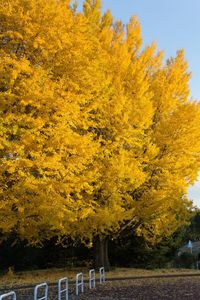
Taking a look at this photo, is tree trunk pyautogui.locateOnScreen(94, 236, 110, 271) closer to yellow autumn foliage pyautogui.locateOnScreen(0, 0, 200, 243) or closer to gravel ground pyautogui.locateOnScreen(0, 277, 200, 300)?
yellow autumn foliage pyautogui.locateOnScreen(0, 0, 200, 243)

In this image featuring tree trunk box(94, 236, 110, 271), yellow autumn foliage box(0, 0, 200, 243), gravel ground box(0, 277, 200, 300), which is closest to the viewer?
gravel ground box(0, 277, 200, 300)

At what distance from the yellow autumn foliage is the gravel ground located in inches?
73.8

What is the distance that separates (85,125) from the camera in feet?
44.8

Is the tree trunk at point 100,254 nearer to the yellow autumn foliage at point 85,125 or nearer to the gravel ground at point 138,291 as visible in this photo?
the yellow autumn foliage at point 85,125

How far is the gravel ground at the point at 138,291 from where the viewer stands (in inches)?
450

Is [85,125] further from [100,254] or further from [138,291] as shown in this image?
[100,254]

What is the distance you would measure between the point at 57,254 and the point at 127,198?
359 inches

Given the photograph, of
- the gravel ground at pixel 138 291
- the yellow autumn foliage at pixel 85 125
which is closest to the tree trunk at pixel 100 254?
the yellow autumn foliage at pixel 85 125

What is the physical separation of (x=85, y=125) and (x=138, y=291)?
4.87m

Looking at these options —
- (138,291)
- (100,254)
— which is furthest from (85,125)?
(100,254)

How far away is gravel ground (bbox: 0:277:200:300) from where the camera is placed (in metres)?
11.4

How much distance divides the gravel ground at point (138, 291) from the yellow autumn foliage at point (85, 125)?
187cm

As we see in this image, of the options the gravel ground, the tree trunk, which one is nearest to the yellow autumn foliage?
the tree trunk

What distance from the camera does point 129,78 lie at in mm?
16891
